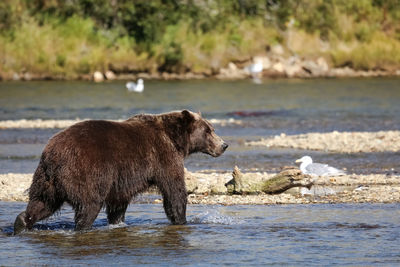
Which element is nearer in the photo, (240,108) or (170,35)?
(240,108)

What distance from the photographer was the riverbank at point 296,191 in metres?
12.0

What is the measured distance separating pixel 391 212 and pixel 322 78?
130 ft

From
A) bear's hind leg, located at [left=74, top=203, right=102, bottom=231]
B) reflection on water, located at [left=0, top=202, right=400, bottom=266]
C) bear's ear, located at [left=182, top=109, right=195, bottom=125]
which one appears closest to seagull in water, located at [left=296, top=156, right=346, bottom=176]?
reflection on water, located at [left=0, top=202, right=400, bottom=266]

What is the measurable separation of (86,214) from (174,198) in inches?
47.7

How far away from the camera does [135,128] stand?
10.0 m

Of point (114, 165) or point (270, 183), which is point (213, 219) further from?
point (270, 183)

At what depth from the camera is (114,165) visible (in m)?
9.51

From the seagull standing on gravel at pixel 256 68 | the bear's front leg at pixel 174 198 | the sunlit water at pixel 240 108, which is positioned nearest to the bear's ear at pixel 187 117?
the bear's front leg at pixel 174 198

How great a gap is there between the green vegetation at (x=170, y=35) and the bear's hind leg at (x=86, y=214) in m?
40.8

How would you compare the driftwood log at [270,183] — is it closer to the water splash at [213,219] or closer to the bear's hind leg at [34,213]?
the water splash at [213,219]

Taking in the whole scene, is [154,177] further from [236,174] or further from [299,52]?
[299,52]

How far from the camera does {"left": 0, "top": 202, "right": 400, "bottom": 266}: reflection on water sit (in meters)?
8.68

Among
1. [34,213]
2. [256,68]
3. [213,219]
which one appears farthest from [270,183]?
[256,68]

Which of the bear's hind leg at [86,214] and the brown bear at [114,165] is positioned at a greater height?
the brown bear at [114,165]
